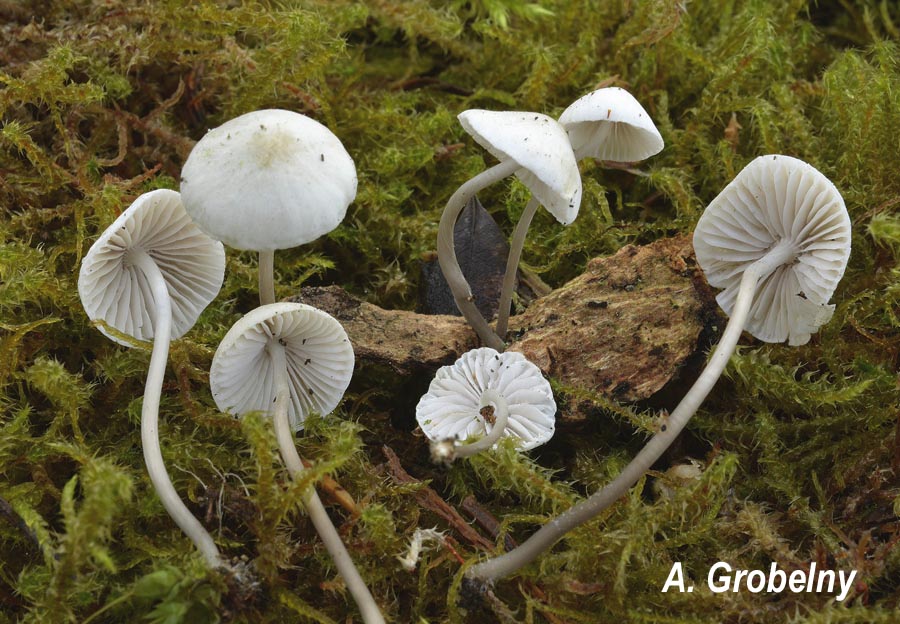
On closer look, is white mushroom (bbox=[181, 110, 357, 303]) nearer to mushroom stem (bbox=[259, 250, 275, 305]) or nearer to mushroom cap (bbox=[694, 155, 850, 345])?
mushroom stem (bbox=[259, 250, 275, 305])

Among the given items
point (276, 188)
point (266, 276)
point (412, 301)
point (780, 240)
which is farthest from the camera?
point (412, 301)

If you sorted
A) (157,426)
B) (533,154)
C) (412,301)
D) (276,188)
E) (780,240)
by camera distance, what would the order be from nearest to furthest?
(276,188), (533,154), (157,426), (780,240), (412,301)

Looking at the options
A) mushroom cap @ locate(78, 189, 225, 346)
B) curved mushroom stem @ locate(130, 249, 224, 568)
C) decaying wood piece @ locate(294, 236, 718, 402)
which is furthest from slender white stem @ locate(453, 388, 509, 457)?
mushroom cap @ locate(78, 189, 225, 346)

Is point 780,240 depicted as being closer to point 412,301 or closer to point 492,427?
point 492,427

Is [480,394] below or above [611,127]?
below

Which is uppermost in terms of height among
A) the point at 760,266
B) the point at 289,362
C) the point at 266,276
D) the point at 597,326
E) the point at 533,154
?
the point at 533,154

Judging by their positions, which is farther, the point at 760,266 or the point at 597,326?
the point at 597,326

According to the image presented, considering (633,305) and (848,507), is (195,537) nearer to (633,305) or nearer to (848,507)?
(633,305)

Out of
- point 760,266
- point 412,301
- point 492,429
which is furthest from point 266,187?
point 760,266
